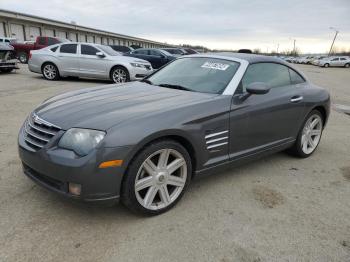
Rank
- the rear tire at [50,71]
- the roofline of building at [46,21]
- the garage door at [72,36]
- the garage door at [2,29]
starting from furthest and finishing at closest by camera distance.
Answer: the garage door at [72,36]
the garage door at [2,29]
the roofline of building at [46,21]
the rear tire at [50,71]

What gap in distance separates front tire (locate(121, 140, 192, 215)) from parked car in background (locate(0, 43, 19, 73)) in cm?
1280

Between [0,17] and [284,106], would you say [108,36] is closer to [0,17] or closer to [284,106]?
[0,17]

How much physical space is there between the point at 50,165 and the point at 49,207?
629 millimetres

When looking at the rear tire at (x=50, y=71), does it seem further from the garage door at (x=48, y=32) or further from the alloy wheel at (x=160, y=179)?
the garage door at (x=48, y=32)

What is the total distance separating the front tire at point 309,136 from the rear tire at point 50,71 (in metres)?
10.3

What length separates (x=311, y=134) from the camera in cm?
472

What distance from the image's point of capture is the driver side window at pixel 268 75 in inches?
145

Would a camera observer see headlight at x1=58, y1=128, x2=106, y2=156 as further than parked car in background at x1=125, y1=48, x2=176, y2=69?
No

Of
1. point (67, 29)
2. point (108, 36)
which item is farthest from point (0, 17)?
point (108, 36)

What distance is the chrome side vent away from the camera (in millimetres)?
3137

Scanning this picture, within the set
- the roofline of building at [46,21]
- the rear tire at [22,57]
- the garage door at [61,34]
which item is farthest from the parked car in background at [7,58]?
the garage door at [61,34]

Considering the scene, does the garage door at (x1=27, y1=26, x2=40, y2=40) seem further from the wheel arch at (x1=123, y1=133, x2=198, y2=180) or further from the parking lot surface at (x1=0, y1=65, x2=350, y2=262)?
the wheel arch at (x1=123, y1=133, x2=198, y2=180)

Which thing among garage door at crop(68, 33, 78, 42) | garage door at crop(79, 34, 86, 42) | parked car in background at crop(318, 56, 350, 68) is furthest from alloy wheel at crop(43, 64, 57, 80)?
parked car in background at crop(318, 56, 350, 68)

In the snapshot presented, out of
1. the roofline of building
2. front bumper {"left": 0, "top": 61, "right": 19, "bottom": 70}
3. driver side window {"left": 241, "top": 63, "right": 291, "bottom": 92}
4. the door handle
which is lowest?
front bumper {"left": 0, "top": 61, "right": 19, "bottom": 70}
